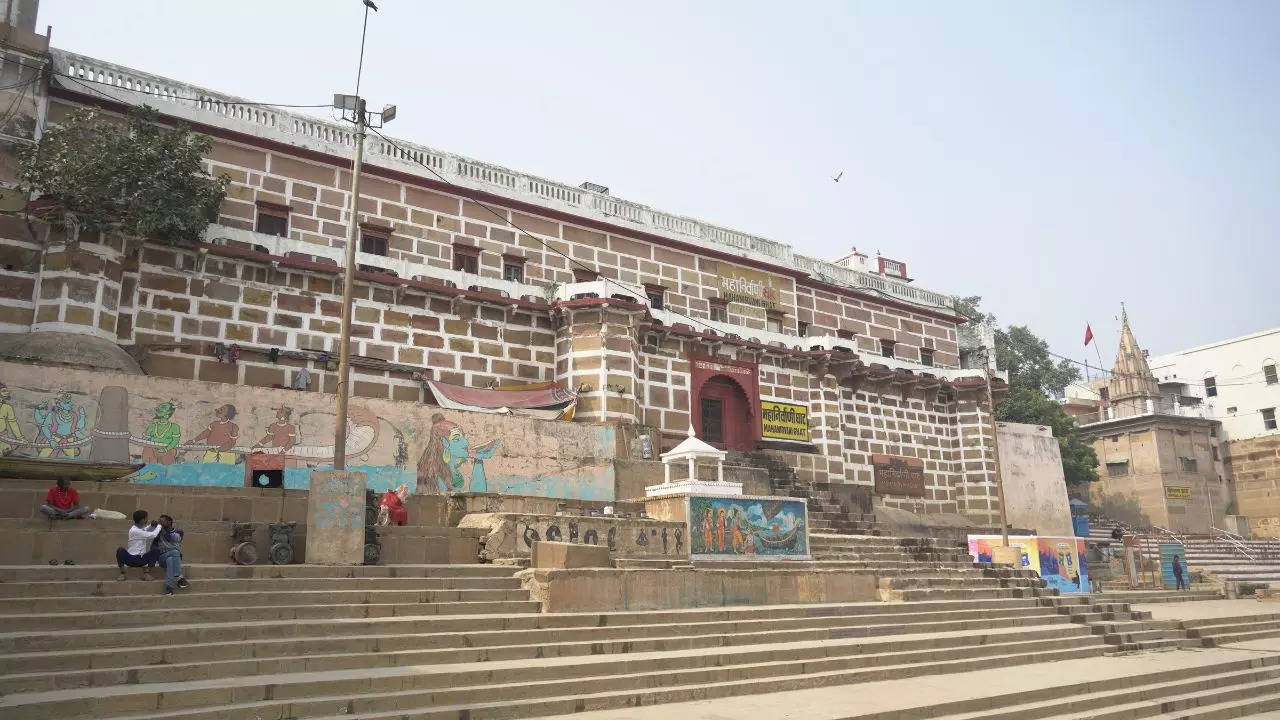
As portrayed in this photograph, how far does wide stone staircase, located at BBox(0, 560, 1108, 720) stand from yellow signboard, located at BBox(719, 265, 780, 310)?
16255mm

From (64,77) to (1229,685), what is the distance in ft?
82.8

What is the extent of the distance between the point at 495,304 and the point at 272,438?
7.74 m

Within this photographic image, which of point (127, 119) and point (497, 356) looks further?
point (497, 356)

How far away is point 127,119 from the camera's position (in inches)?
814

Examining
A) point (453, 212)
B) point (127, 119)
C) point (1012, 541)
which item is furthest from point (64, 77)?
point (1012, 541)

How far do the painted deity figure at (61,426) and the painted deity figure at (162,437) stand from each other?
103 centimetres

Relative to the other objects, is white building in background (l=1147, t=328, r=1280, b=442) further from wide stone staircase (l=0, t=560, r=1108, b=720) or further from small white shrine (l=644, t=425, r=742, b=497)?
wide stone staircase (l=0, t=560, r=1108, b=720)

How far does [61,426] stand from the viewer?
15.9 m

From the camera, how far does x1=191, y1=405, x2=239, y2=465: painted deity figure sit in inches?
687

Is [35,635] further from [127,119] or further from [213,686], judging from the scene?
[127,119]

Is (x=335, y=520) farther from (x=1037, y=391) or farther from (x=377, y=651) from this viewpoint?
(x=1037, y=391)

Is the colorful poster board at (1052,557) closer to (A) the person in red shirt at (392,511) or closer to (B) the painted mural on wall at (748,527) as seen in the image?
(B) the painted mural on wall at (748,527)

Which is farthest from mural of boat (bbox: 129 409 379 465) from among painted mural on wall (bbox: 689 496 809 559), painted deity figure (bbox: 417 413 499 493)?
painted mural on wall (bbox: 689 496 809 559)

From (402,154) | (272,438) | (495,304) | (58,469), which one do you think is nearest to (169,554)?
(58,469)
